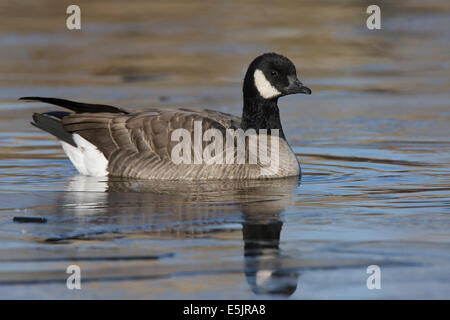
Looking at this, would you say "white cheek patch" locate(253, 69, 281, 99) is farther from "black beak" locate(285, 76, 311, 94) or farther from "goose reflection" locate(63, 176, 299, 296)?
"goose reflection" locate(63, 176, 299, 296)

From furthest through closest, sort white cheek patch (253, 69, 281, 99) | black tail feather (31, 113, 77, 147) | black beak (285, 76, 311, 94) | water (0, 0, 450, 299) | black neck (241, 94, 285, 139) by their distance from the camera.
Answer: black tail feather (31, 113, 77, 147), black neck (241, 94, 285, 139), white cheek patch (253, 69, 281, 99), black beak (285, 76, 311, 94), water (0, 0, 450, 299)

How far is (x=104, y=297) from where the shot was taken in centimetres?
636

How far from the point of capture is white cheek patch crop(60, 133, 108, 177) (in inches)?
441

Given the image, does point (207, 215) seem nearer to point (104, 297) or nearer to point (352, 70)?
point (104, 297)

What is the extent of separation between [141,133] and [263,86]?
57.0 inches

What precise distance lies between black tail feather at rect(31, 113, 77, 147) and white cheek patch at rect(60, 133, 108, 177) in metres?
0.12

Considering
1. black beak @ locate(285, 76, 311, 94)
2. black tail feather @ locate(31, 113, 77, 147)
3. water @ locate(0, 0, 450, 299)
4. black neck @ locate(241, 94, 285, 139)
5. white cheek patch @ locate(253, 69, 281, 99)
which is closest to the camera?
water @ locate(0, 0, 450, 299)

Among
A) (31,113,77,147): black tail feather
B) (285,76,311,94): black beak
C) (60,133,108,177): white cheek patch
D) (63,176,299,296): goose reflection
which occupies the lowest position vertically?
(63,176,299,296): goose reflection

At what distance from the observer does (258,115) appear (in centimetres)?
1120

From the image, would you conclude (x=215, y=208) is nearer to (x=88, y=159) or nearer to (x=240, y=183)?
Answer: (x=240, y=183)

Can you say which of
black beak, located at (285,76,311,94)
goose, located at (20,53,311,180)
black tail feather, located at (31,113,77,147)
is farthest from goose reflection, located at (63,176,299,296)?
black beak, located at (285,76,311,94)

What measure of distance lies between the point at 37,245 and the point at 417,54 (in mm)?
13802

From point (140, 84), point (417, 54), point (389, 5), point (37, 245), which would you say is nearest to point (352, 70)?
point (417, 54)

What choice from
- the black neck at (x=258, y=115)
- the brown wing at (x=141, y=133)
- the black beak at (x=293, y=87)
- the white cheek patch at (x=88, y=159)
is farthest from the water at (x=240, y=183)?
the black beak at (x=293, y=87)
